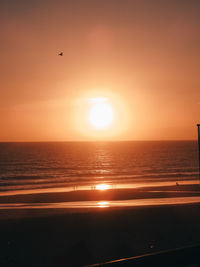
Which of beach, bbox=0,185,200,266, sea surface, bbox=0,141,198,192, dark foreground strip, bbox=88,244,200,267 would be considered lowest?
sea surface, bbox=0,141,198,192

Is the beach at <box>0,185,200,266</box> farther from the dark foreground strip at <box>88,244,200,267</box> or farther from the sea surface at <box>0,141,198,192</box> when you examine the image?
the sea surface at <box>0,141,198,192</box>

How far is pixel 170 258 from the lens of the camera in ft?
7.56

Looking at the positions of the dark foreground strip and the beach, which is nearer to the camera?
the dark foreground strip

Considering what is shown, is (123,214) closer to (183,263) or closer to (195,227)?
(195,227)

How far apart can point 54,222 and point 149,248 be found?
25.5ft

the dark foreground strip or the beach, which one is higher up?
the dark foreground strip

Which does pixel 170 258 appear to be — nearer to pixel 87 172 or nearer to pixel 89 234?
pixel 89 234

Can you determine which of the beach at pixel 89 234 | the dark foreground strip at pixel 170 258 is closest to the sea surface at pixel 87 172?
the beach at pixel 89 234

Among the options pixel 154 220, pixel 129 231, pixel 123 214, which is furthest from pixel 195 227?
pixel 123 214

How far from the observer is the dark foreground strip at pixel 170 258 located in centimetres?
220

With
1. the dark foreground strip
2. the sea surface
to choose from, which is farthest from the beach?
the sea surface

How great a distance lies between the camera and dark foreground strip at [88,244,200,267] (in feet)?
7.22

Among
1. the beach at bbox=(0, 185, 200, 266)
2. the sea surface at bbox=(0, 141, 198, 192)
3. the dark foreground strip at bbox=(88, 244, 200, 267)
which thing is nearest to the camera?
the dark foreground strip at bbox=(88, 244, 200, 267)

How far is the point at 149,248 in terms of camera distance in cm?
1119
